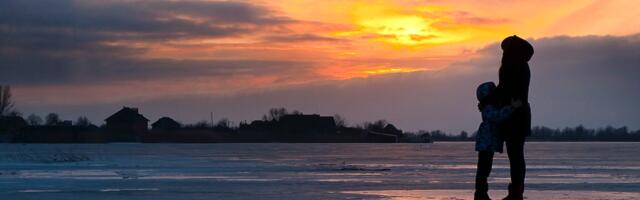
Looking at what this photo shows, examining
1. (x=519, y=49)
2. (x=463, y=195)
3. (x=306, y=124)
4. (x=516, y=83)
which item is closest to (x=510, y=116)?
(x=516, y=83)

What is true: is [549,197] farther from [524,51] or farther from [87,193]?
[524,51]

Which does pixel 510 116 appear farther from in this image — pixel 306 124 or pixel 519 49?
pixel 306 124

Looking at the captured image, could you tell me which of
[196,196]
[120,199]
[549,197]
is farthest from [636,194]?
[120,199]

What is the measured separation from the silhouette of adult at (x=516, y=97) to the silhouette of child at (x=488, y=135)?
3 centimetres

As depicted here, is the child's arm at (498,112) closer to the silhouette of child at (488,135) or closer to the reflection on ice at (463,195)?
the silhouette of child at (488,135)

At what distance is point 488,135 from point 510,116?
0.17m

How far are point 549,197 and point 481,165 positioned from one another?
1031cm

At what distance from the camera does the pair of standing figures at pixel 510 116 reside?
17.5ft

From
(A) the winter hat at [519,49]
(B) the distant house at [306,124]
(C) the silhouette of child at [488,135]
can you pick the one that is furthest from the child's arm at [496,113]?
(B) the distant house at [306,124]

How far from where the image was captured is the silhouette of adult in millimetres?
5328

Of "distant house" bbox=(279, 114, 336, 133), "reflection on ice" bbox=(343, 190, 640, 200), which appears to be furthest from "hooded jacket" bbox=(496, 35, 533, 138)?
"distant house" bbox=(279, 114, 336, 133)

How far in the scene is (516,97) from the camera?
534 cm

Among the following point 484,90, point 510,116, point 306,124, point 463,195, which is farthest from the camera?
point 306,124

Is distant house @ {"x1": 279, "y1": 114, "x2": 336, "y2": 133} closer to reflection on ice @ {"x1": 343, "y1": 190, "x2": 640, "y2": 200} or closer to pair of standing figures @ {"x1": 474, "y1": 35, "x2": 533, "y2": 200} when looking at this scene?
reflection on ice @ {"x1": 343, "y1": 190, "x2": 640, "y2": 200}
